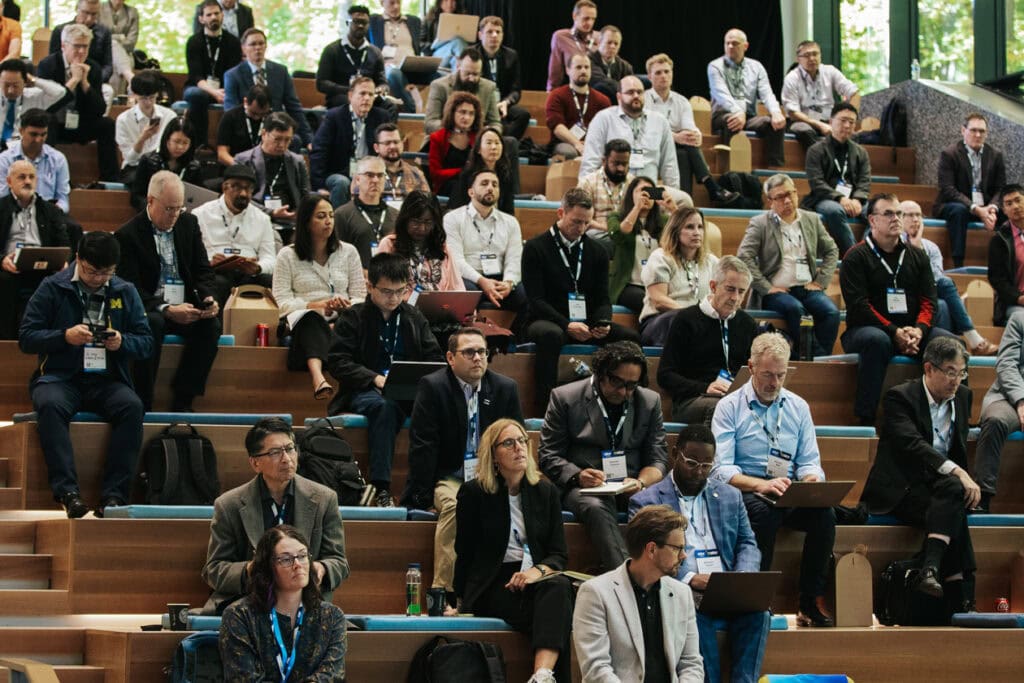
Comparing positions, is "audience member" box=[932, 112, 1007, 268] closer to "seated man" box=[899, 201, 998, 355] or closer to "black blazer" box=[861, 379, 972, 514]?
"seated man" box=[899, 201, 998, 355]

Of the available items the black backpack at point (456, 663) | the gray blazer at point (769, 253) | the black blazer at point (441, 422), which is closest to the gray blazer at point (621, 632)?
the black backpack at point (456, 663)

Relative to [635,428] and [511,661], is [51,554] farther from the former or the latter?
[635,428]

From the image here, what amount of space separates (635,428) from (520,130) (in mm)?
4873

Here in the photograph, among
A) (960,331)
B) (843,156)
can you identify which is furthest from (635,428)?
(843,156)

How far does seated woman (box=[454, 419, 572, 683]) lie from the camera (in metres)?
5.93

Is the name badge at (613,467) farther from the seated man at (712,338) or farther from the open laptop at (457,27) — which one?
the open laptop at (457,27)

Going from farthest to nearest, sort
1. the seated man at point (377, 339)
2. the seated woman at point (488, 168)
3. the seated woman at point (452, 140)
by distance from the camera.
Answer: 1. the seated woman at point (452, 140)
2. the seated woman at point (488, 168)
3. the seated man at point (377, 339)

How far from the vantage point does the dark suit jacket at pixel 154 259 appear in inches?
296

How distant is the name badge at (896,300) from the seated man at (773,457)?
Answer: 159 centimetres

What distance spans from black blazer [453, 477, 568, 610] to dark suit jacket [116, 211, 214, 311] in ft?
7.12

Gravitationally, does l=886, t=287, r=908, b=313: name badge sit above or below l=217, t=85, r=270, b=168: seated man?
below

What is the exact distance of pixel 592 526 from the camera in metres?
6.27

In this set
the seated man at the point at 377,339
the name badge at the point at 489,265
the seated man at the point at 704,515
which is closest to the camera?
the seated man at the point at 704,515

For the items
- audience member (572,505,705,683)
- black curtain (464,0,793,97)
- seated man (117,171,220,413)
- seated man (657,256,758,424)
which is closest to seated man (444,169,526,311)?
seated man (657,256,758,424)
